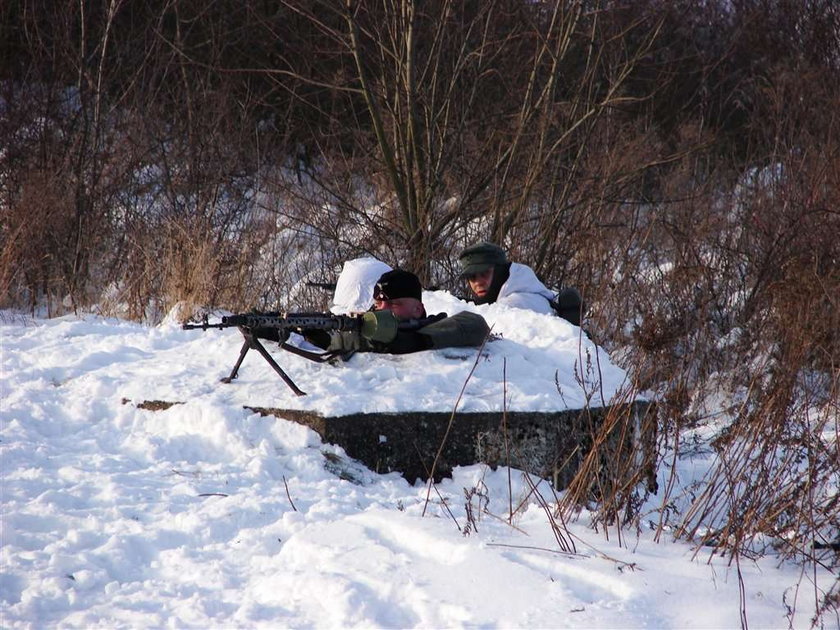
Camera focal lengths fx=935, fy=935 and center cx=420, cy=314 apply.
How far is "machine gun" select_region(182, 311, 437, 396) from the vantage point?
5305 millimetres

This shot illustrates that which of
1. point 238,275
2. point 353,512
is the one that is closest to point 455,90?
point 238,275

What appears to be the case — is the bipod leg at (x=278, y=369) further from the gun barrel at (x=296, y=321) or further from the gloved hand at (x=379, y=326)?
the gloved hand at (x=379, y=326)

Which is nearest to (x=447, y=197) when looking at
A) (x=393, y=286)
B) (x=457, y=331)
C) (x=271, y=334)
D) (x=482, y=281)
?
(x=482, y=281)

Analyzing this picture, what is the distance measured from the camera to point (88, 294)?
397 inches

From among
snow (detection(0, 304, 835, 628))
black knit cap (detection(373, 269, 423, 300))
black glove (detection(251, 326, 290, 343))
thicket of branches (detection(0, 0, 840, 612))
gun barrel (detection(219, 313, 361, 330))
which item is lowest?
snow (detection(0, 304, 835, 628))

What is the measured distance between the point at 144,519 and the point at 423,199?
657 cm

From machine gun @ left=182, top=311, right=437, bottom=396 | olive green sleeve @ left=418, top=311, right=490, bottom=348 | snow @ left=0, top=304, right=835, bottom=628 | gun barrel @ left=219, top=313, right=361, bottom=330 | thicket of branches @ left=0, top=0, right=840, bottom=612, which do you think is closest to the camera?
snow @ left=0, top=304, right=835, bottom=628

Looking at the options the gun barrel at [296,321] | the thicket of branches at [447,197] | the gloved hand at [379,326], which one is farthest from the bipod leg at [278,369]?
the thicket of branches at [447,197]

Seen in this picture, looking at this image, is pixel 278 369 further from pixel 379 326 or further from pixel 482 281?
pixel 482 281

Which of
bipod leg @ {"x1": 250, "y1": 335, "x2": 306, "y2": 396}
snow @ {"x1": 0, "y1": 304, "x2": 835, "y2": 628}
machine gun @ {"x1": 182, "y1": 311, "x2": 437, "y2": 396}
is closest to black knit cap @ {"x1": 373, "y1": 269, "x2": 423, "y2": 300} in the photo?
machine gun @ {"x1": 182, "y1": 311, "x2": 437, "y2": 396}

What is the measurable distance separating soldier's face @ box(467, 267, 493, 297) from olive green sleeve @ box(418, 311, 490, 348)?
6.57ft

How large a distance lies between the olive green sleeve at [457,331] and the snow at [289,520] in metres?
0.10

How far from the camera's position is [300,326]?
544 cm

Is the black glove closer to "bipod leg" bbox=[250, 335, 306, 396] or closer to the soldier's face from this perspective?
"bipod leg" bbox=[250, 335, 306, 396]
